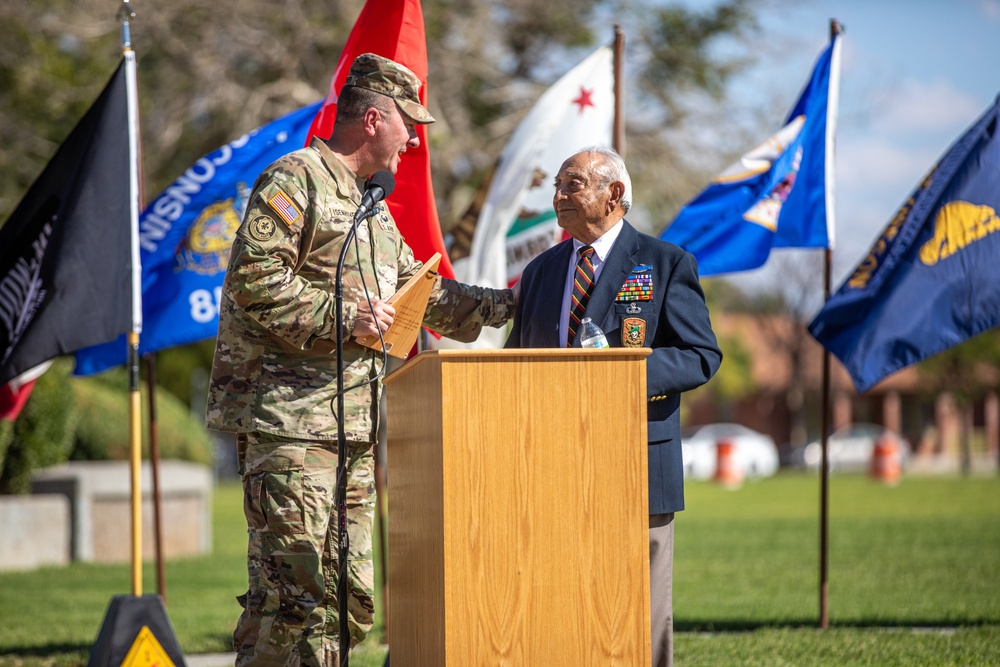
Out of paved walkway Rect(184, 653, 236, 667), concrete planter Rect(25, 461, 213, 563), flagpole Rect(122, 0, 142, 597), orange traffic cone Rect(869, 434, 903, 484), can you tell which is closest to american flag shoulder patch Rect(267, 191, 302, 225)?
flagpole Rect(122, 0, 142, 597)

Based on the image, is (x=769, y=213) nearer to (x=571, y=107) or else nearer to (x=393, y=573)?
(x=571, y=107)

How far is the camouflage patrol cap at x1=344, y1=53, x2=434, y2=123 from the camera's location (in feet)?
15.0

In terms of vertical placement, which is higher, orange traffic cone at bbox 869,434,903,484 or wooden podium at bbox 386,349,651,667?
wooden podium at bbox 386,349,651,667

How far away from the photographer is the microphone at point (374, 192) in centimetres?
413

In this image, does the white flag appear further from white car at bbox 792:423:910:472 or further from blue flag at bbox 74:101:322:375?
white car at bbox 792:423:910:472

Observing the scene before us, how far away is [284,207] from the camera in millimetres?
4383

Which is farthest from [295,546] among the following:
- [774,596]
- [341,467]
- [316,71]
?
[316,71]

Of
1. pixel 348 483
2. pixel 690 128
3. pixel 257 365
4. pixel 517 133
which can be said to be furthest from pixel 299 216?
pixel 690 128

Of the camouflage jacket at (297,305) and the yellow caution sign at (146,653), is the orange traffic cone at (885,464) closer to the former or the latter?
the yellow caution sign at (146,653)

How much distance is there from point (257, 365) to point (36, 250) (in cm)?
249

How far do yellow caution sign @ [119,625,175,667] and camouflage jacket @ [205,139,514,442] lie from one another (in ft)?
3.42

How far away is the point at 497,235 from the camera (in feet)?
28.0

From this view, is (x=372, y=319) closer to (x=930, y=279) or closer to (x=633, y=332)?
(x=633, y=332)

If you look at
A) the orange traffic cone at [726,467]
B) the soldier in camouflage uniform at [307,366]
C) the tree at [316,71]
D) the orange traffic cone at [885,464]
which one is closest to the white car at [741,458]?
the orange traffic cone at [726,467]
